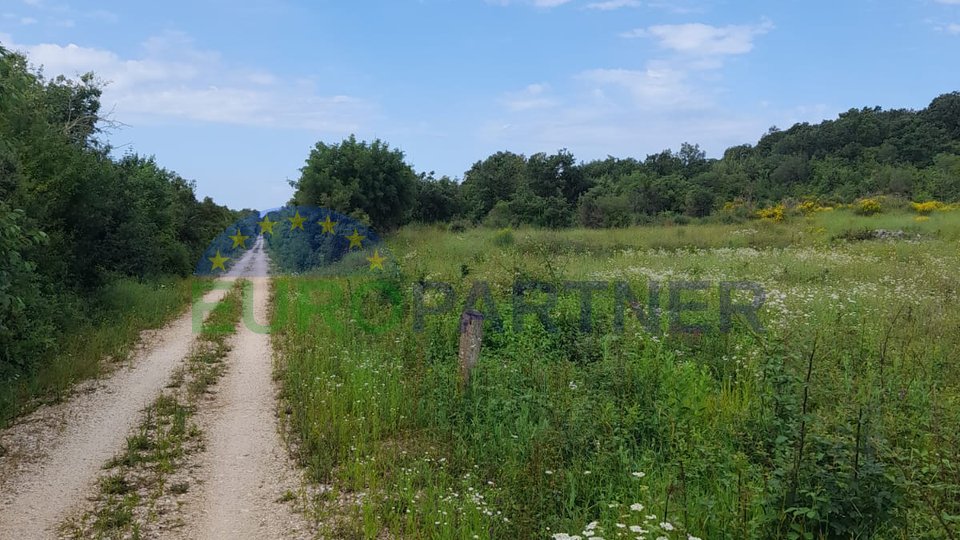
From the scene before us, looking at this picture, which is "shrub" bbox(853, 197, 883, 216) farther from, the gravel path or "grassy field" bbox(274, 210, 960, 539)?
the gravel path

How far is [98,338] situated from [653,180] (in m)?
45.5

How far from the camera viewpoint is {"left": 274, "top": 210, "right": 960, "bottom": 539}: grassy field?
12.1 feet

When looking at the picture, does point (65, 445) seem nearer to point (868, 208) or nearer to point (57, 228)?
point (57, 228)

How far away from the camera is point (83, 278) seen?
13531 mm

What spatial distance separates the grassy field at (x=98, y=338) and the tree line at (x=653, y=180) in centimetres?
1329

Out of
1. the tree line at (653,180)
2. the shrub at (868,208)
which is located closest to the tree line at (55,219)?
the tree line at (653,180)

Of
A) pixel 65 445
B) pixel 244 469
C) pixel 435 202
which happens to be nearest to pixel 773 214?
pixel 435 202

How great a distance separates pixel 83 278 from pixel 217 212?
2255cm

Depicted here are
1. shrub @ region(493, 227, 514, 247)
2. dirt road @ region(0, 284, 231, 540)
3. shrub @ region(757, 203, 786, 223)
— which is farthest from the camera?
shrub @ region(757, 203, 786, 223)

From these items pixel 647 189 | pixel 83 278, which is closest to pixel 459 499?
pixel 83 278

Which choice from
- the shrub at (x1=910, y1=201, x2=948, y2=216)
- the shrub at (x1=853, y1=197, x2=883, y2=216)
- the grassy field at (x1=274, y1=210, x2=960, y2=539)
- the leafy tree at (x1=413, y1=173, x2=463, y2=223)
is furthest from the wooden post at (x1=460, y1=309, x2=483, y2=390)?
the leafy tree at (x1=413, y1=173, x2=463, y2=223)

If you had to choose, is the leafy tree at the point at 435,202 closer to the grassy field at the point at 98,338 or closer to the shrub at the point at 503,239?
the shrub at the point at 503,239

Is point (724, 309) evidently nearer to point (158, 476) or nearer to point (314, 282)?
point (158, 476)

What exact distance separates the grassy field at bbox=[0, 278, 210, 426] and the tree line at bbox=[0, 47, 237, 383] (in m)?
0.15
